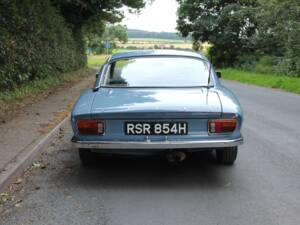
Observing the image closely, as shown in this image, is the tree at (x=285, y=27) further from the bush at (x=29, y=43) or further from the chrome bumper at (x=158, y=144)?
the chrome bumper at (x=158, y=144)

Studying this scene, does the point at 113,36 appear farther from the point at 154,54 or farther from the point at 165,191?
A: the point at 165,191

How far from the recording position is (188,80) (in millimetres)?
7098

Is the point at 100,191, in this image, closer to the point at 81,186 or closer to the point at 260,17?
the point at 81,186

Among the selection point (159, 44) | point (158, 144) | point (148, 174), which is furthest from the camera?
point (159, 44)

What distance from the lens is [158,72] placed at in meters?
7.23

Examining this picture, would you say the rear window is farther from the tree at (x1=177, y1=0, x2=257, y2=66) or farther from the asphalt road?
the tree at (x1=177, y1=0, x2=257, y2=66)

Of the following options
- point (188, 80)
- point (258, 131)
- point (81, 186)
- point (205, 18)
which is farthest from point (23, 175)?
point (205, 18)

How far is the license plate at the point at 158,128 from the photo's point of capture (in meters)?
5.93

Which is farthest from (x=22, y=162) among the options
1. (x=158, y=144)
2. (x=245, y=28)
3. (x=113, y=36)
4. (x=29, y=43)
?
(x=113, y=36)

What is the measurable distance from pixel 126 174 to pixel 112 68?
1647 millimetres

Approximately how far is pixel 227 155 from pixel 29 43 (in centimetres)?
1076

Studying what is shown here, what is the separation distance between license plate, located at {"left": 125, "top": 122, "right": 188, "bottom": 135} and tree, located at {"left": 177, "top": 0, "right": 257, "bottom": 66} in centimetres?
3331

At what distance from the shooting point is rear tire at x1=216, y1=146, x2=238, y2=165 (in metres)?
6.93

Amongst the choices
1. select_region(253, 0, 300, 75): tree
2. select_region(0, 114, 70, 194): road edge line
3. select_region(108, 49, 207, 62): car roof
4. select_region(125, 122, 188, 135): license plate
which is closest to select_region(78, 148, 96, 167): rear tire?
A: select_region(0, 114, 70, 194): road edge line
